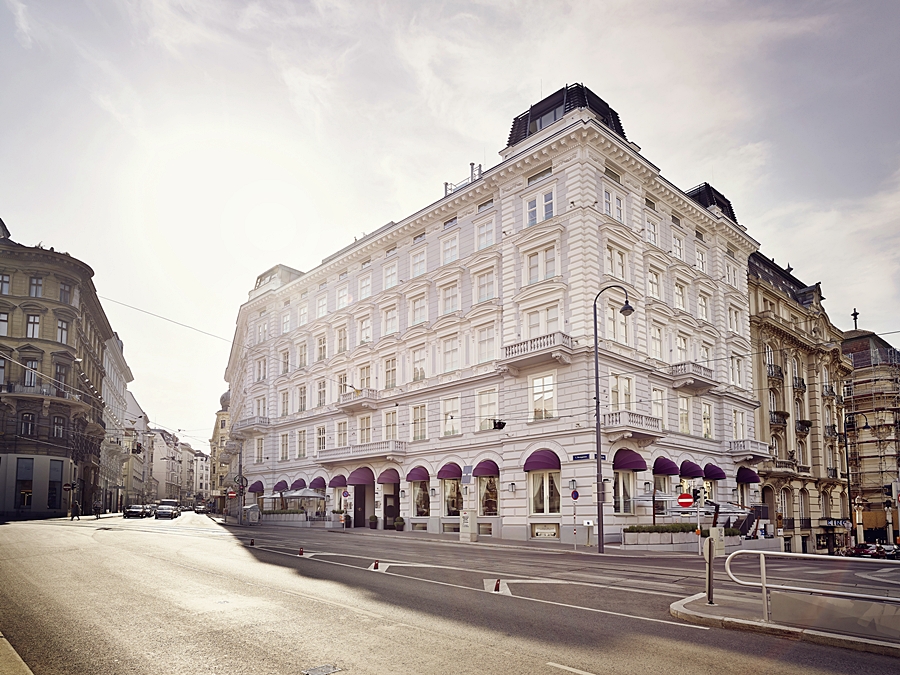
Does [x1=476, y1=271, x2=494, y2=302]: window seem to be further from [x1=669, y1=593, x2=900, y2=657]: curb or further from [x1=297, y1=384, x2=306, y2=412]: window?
[x1=669, y1=593, x2=900, y2=657]: curb

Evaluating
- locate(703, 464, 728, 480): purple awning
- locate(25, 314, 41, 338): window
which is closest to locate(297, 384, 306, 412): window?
locate(25, 314, 41, 338): window

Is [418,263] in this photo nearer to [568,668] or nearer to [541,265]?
[541,265]

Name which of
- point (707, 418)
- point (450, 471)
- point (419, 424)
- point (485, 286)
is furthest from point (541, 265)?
point (707, 418)

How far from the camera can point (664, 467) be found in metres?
37.9

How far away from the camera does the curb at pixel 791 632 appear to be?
30.2 ft

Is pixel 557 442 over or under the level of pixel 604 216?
under

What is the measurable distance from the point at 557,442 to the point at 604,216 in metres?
12.2

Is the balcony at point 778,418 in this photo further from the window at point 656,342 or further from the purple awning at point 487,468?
the purple awning at point 487,468

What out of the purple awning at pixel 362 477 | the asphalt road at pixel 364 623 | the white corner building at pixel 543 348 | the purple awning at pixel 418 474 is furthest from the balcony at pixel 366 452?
the asphalt road at pixel 364 623

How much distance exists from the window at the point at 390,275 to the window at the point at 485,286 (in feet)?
→ 29.5

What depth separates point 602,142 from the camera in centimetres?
3734

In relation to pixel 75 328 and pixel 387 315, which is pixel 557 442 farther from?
pixel 75 328

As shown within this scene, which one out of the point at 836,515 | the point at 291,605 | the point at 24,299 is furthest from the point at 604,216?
the point at 24,299

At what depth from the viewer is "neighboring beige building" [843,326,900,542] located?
78.5 meters
